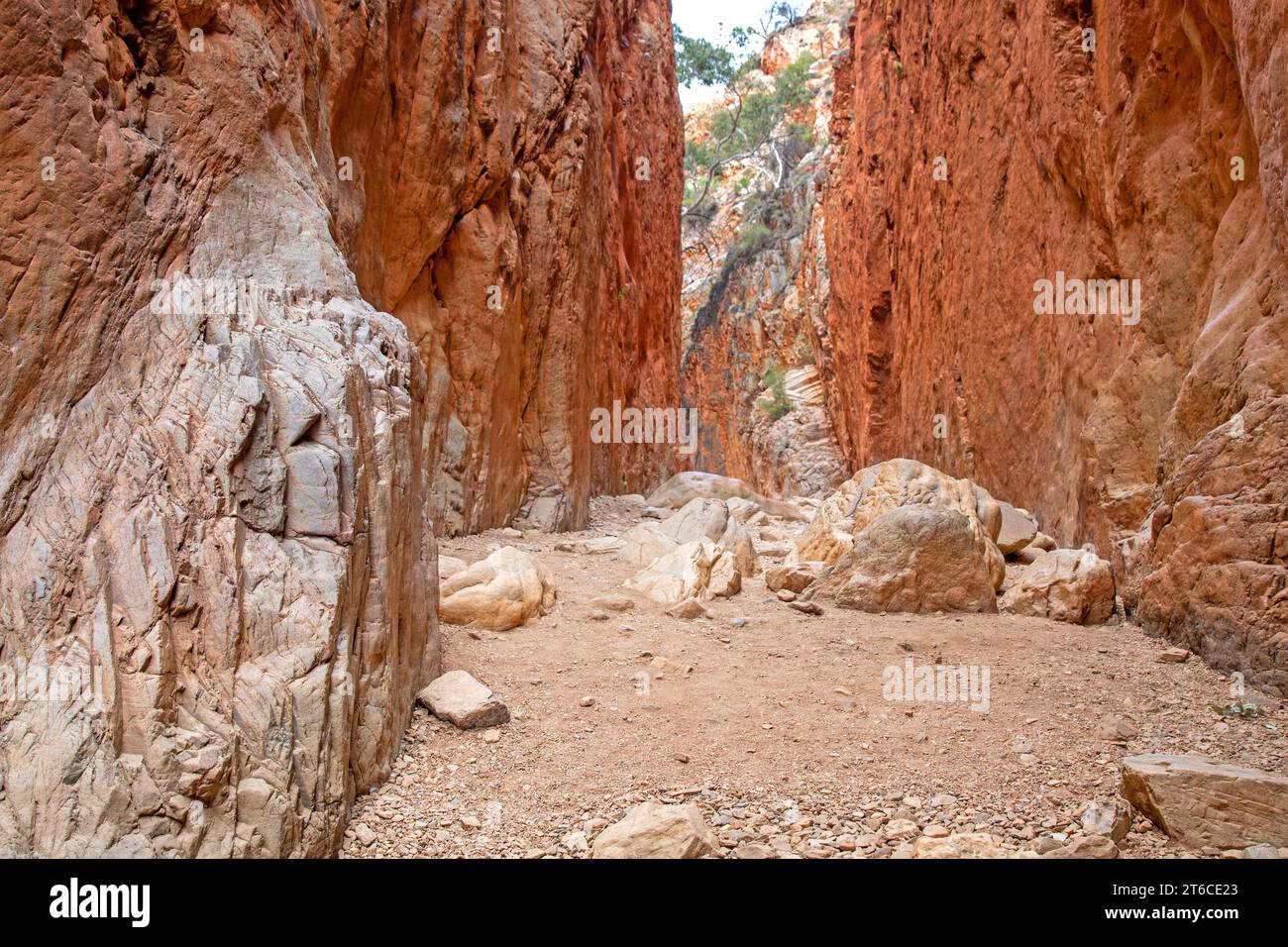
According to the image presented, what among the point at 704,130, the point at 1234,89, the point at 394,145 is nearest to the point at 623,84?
the point at 394,145

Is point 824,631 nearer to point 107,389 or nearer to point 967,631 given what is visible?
point 967,631

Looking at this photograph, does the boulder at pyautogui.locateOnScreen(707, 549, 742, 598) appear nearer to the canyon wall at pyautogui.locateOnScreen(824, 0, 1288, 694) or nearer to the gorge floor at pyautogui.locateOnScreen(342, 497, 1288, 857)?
the gorge floor at pyautogui.locateOnScreen(342, 497, 1288, 857)

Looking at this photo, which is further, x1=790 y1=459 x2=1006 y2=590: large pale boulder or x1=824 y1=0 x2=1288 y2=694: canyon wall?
x1=790 y1=459 x2=1006 y2=590: large pale boulder

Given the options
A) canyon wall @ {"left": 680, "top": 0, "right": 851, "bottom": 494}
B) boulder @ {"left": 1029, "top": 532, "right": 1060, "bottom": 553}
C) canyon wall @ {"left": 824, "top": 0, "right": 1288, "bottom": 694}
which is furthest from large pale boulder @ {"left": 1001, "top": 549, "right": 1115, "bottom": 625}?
canyon wall @ {"left": 680, "top": 0, "right": 851, "bottom": 494}

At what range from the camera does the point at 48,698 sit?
2846 mm

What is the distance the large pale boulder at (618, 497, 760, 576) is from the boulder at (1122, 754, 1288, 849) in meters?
4.61

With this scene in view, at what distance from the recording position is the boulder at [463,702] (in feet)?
14.1

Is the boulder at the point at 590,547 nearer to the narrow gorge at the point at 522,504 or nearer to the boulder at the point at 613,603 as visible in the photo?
the narrow gorge at the point at 522,504

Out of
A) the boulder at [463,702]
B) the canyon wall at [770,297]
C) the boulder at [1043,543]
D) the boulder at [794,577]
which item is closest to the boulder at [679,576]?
the boulder at [794,577]

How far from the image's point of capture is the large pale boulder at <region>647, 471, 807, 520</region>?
14117 mm

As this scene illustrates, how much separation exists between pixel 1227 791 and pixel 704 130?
142ft

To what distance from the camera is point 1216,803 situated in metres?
3.39

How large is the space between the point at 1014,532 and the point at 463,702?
5.95 meters

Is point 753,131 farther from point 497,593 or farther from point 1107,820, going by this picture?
point 1107,820
